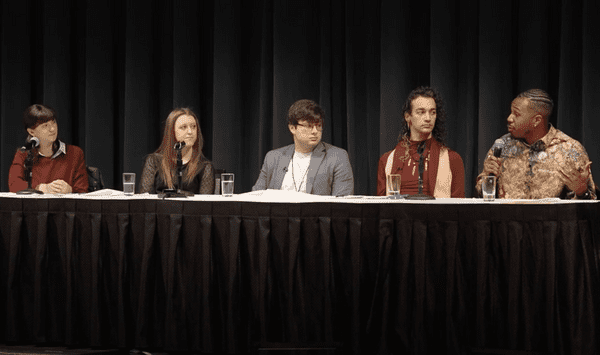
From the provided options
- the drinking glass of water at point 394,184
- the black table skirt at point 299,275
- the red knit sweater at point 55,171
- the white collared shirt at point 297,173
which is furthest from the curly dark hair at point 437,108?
the red knit sweater at point 55,171

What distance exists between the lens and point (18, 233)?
2367mm

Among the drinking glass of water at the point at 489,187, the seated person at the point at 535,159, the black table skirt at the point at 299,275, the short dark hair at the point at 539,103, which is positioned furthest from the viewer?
the short dark hair at the point at 539,103

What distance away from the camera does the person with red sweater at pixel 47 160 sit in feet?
10.8

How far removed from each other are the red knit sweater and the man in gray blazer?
119 centimetres

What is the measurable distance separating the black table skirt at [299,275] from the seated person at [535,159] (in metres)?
0.96

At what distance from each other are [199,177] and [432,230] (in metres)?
1.63

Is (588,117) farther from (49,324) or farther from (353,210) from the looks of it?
(49,324)

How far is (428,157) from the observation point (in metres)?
3.17

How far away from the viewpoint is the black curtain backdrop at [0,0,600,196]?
377 cm

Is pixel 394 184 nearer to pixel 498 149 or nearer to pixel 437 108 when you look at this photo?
pixel 437 108

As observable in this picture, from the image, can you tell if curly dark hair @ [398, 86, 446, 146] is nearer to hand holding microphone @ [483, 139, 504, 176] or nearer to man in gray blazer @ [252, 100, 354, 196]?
hand holding microphone @ [483, 139, 504, 176]

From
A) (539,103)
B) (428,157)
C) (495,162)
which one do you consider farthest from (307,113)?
(539,103)

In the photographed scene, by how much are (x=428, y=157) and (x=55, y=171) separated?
2.39 meters

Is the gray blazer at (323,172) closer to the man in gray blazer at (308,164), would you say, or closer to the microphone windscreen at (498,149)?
the man in gray blazer at (308,164)
